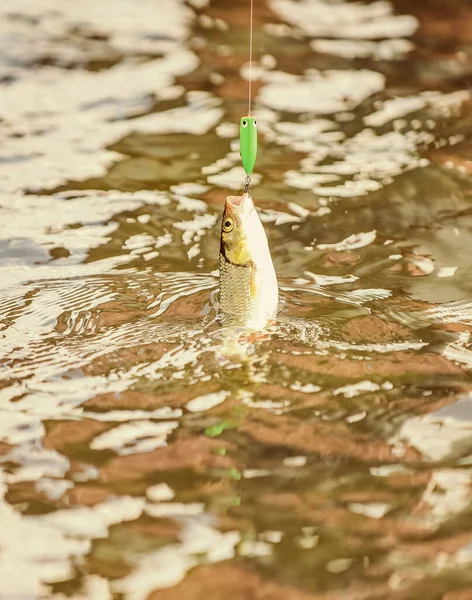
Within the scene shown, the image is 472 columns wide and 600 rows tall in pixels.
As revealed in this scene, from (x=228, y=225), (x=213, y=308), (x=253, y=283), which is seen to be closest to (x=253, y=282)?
(x=253, y=283)

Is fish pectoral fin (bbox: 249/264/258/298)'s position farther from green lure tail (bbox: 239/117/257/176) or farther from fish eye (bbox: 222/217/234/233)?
green lure tail (bbox: 239/117/257/176)

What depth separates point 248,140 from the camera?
157 inches

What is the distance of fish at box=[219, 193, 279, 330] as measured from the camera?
384 cm

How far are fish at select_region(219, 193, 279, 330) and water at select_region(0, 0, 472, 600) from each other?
0.63 ft

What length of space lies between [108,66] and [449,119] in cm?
295

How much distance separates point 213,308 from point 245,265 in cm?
69

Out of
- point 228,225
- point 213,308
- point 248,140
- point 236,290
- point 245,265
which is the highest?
point 248,140

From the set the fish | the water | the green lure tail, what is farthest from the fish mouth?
the water

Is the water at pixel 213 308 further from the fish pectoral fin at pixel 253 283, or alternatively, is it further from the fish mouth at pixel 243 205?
the fish mouth at pixel 243 205

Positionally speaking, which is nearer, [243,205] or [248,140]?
[243,205]

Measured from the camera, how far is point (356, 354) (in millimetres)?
4047

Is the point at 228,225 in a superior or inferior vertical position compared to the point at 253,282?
superior

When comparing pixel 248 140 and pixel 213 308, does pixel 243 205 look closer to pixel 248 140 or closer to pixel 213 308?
pixel 248 140

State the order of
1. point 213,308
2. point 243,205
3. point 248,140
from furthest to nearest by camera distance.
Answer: point 213,308, point 248,140, point 243,205
